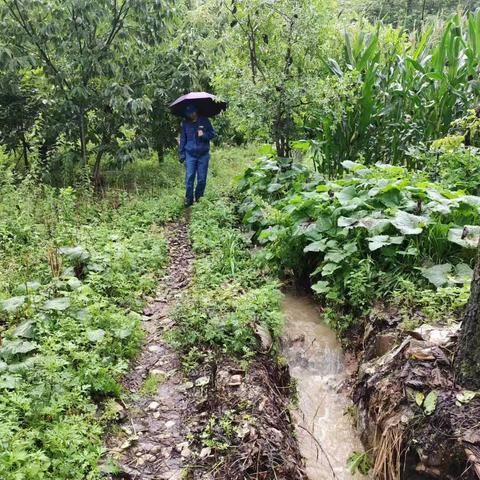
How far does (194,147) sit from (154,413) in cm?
564

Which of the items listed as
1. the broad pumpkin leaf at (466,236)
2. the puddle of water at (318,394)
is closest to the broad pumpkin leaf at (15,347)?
the puddle of water at (318,394)

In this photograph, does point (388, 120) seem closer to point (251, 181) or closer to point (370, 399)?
point (251, 181)

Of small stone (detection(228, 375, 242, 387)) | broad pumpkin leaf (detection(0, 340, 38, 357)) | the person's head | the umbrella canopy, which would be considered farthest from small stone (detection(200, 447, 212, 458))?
the person's head

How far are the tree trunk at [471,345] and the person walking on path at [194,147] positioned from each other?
6039 mm

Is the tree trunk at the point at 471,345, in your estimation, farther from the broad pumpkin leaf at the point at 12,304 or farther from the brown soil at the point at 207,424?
the broad pumpkin leaf at the point at 12,304

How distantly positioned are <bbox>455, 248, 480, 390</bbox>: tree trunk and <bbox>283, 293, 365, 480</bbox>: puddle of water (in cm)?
94

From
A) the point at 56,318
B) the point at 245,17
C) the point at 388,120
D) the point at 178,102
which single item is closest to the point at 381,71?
the point at 388,120

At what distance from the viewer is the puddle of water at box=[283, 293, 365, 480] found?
2982mm

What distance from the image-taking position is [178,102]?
7.67 metres

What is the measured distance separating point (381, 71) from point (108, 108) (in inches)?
191

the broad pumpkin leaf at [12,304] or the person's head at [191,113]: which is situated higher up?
the person's head at [191,113]

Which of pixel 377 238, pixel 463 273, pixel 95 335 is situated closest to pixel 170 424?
pixel 95 335

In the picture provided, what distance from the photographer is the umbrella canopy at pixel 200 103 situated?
7629mm

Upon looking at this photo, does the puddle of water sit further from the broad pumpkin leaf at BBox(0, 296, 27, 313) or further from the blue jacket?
the blue jacket
